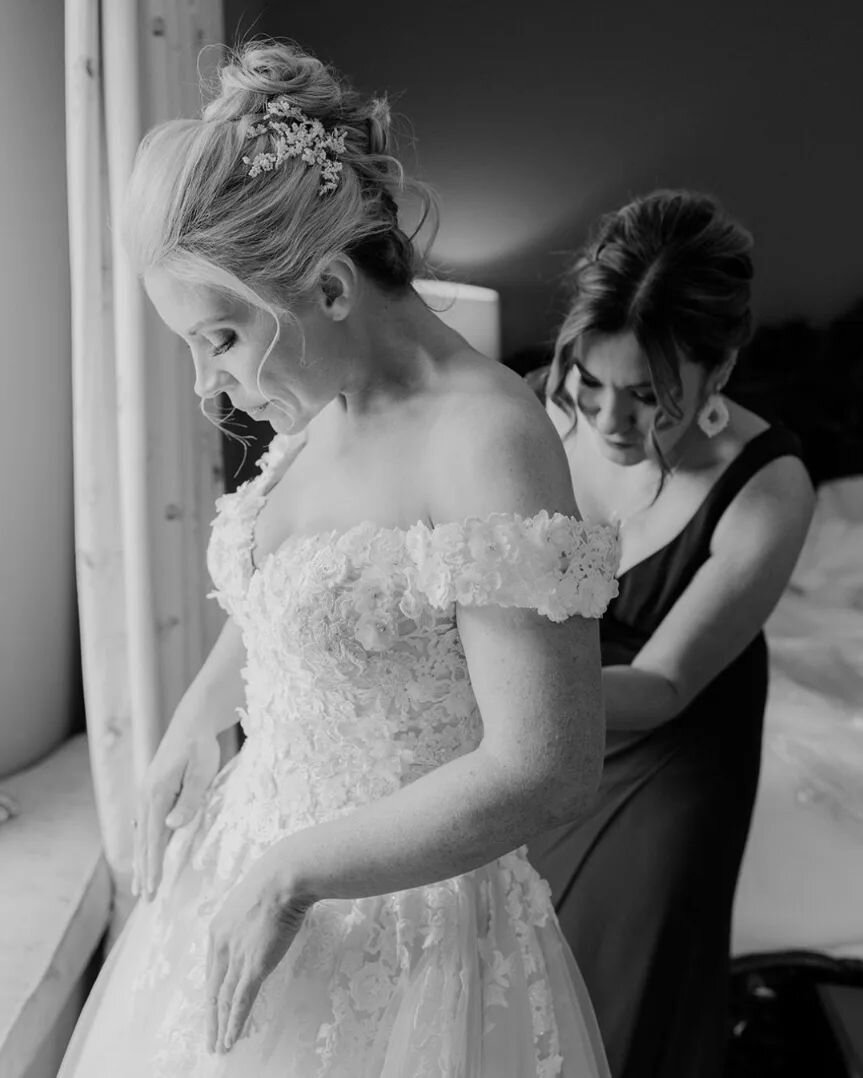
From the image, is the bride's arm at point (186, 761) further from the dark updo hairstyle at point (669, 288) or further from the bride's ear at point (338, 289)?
the dark updo hairstyle at point (669, 288)

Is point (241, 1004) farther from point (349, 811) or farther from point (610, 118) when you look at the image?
point (610, 118)

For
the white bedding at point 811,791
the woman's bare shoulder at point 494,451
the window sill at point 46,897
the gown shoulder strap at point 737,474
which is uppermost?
the woman's bare shoulder at point 494,451

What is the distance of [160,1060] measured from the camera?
0.92 metres

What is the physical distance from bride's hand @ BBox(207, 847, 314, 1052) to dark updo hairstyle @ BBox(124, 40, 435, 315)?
43 cm

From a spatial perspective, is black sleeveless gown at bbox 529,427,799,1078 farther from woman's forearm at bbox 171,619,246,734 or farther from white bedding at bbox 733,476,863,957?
woman's forearm at bbox 171,619,246,734

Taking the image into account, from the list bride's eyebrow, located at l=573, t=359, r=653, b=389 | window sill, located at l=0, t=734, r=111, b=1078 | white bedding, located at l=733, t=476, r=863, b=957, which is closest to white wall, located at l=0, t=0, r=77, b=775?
→ window sill, located at l=0, t=734, r=111, b=1078

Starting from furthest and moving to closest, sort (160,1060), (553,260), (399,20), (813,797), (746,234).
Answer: (553,260), (399,20), (813,797), (746,234), (160,1060)

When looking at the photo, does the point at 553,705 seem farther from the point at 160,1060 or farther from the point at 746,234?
the point at 746,234

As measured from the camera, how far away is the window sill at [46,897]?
4.50ft

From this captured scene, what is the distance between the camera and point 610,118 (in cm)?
340

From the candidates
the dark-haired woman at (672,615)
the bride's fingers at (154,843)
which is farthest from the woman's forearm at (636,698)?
the bride's fingers at (154,843)

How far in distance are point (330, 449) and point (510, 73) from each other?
8.69 feet

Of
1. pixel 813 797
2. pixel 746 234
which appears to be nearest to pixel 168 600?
pixel 746 234

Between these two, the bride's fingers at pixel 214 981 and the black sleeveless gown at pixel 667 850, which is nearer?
the bride's fingers at pixel 214 981
